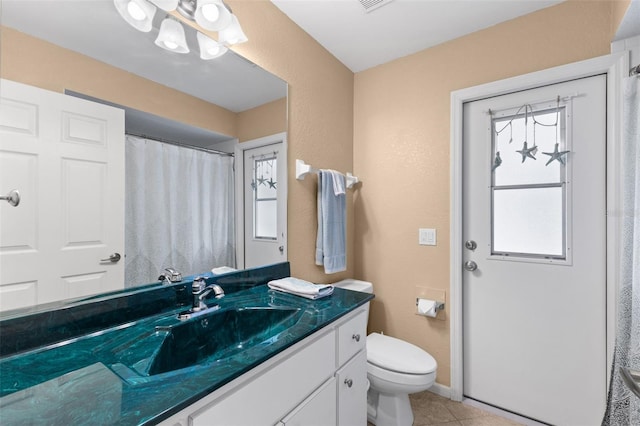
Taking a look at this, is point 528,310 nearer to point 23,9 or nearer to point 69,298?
point 69,298

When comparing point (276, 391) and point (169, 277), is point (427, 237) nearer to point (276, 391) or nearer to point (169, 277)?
point (276, 391)

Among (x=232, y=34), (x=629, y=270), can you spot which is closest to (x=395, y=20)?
(x=232, y=34)

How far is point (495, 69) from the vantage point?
1.76 meters

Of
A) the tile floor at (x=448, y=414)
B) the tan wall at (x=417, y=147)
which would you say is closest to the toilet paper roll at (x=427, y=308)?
the tan wall at (x=417, y=147)

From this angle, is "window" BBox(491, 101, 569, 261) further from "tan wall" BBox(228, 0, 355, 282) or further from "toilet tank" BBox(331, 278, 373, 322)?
"tan wall" BBox(228, 0, 355, 282)

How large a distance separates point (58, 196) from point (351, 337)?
3.74ft

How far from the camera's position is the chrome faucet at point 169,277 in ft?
3.70

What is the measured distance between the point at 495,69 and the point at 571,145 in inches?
24.7

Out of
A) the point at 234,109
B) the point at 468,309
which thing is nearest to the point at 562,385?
the point at 468,309

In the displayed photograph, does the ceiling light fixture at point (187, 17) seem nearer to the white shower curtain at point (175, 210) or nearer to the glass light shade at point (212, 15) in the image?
the glass light shade at point (212, 15)

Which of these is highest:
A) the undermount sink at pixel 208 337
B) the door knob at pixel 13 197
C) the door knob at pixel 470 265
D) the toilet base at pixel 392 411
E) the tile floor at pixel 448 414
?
the door knob at pixel 13 197

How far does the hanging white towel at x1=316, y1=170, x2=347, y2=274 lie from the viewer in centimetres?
186

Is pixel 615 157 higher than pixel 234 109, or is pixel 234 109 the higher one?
pixel 234 109

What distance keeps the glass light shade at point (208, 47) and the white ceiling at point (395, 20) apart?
0.55 m
